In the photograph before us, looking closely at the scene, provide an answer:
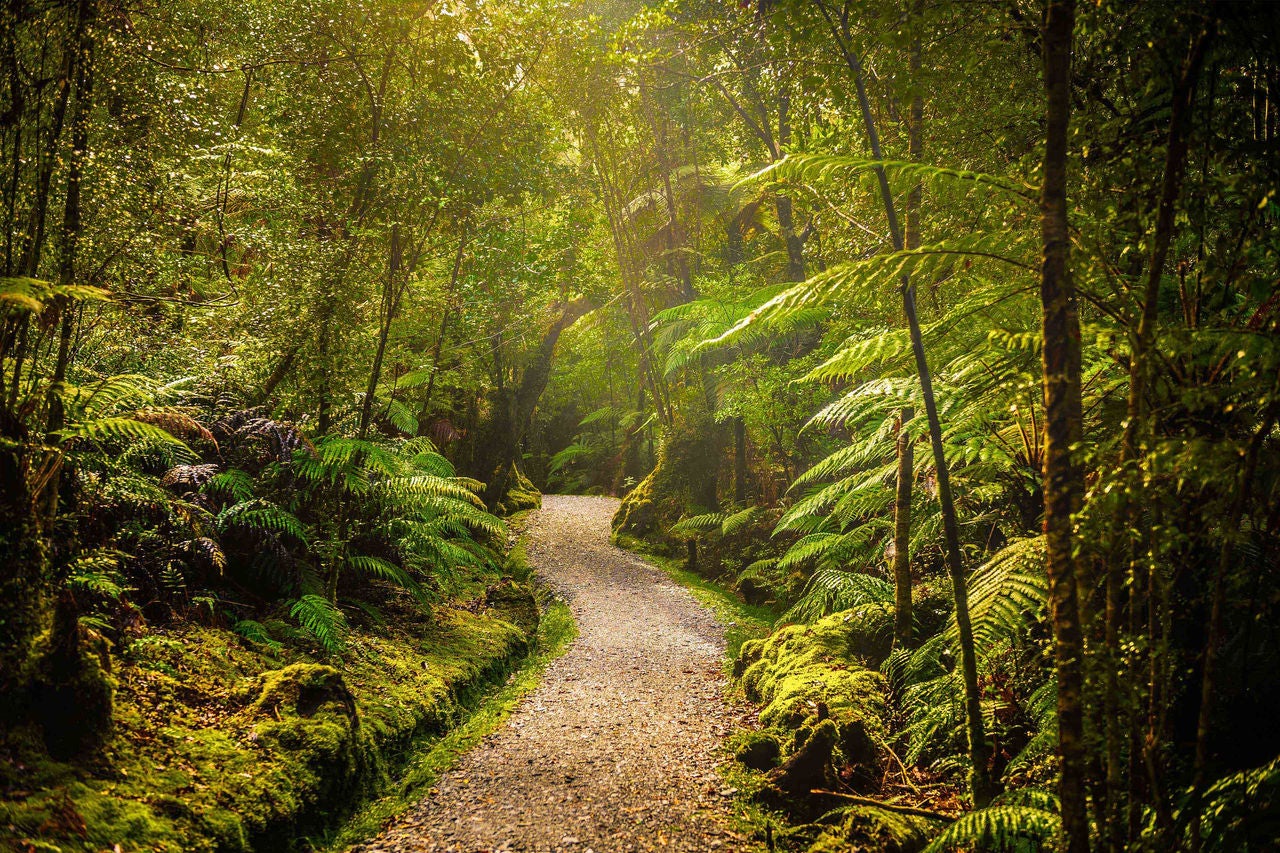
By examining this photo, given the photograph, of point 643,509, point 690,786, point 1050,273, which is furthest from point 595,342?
point 1050,273

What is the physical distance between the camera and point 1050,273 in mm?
1628

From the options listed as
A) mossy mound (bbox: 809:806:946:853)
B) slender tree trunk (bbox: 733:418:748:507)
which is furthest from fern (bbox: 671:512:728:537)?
mossy mound (bbox: 809:806:946:853)

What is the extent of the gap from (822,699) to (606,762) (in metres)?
1.57

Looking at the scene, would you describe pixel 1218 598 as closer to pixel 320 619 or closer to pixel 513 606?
pixel 320 619

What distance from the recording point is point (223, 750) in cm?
332

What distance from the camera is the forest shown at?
5.46 feet

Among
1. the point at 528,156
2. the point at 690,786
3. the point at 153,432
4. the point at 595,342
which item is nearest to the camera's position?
the point at 153,432

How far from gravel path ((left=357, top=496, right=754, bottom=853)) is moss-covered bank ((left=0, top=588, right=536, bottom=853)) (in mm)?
483

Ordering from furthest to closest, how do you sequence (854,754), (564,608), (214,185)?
(564,608) < (214,185) < (854,754)

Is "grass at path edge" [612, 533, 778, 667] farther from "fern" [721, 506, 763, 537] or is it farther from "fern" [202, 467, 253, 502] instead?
"fern" [202, 467, 253, 502]

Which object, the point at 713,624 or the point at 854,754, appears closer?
the point at 854,754

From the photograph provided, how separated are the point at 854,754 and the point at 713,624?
4.29 m

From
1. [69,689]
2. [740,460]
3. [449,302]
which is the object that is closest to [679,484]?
[740,460]

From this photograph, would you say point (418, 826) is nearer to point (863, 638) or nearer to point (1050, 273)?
point (863, 638)
